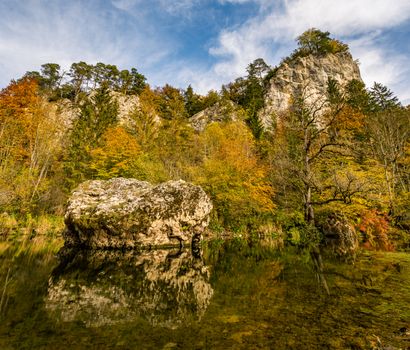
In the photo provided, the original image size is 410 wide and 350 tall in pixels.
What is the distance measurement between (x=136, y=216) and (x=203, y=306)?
793 centimetres

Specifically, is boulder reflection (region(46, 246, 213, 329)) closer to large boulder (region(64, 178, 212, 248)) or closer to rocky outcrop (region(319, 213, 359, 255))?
large boulder (region(64, 178, 212, 248))

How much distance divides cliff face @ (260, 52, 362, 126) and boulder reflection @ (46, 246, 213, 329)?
1721 inches

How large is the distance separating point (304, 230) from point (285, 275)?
9952 millimetres

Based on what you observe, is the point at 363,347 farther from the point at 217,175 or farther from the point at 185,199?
the point at 217,175

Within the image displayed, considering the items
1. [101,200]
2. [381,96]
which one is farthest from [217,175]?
[381,96]

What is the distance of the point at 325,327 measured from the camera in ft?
11.6

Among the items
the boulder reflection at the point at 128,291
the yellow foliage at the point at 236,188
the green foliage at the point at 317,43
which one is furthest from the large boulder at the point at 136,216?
the green foliage at the point at 317,43

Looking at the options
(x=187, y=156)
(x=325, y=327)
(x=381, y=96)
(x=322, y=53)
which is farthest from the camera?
(x=322, y=53)

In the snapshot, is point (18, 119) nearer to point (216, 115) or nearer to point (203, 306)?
point (203, 306)

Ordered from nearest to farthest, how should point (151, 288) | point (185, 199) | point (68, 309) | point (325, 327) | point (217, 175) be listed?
1. point (325, 327)
2. point (68, 309)
3. point (151, 288)
4. point (185, 199)
5. point (217, 175)

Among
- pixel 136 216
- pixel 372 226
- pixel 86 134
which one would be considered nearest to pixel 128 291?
pixel 136 216

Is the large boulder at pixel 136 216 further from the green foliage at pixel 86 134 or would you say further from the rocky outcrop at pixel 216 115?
the rocky outcrop at pixel 216 115

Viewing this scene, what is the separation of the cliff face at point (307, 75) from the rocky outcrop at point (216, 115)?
837 cm

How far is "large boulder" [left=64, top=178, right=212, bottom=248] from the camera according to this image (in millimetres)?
11641
